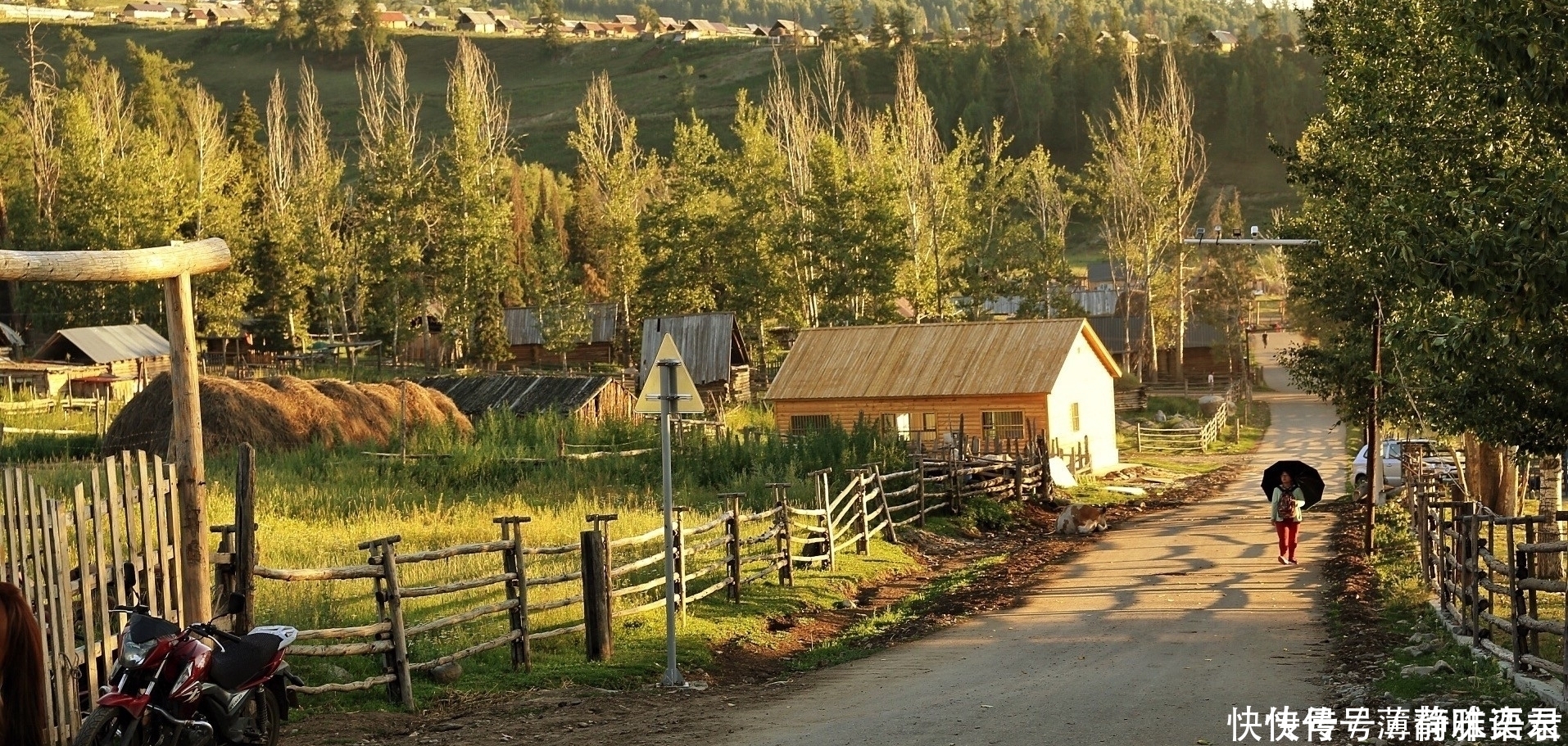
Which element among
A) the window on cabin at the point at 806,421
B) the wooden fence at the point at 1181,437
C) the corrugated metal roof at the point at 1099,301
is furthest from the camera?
the corrugated metal roof at the point at 1099,301

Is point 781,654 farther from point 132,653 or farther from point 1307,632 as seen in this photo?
point 132,653

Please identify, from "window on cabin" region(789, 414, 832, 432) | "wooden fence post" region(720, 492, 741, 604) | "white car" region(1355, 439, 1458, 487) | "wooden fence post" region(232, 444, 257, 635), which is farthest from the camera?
"window on cabin" region(789, 414, 832, 432)

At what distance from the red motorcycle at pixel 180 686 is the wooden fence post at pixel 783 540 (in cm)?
1204

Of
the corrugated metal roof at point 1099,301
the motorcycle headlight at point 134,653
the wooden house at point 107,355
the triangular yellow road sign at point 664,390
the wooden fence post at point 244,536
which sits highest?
the corrugated metal roof at point 1099,301

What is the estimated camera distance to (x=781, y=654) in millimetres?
17562

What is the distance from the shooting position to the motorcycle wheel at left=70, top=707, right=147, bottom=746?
9258 mm

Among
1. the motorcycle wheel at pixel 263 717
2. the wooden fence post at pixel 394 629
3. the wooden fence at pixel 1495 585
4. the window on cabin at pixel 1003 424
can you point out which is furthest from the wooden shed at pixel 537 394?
the motorcycle wheel at pixel 263 717

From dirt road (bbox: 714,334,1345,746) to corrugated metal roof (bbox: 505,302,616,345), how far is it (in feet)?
173

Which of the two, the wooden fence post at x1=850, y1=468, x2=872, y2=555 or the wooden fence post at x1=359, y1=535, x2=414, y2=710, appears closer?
the wooden fence post at x1=359, y1=535, x2=414, y2=710

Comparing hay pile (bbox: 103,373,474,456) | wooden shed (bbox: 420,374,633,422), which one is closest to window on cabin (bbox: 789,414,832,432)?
wooden shed (bbox: 420,374,633,422)

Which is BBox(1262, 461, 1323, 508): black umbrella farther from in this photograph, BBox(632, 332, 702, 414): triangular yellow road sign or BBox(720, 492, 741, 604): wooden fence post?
BBox(632, 332, 702, 414): triangular yellow road sign

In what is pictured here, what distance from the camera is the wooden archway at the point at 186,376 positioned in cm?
1060

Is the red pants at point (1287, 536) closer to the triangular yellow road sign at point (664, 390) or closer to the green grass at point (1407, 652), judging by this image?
the green grass at point (1407, 652)

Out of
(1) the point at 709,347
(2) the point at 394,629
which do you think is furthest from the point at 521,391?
(2) the point at 394,629
